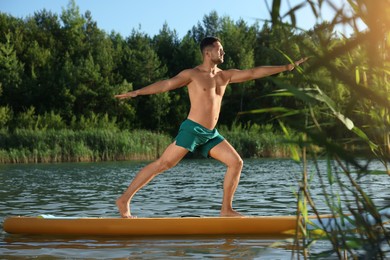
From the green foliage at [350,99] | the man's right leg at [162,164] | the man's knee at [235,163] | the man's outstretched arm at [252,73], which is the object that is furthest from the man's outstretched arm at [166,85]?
the green foliage at [350,99]

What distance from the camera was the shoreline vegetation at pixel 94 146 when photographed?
2991 cm

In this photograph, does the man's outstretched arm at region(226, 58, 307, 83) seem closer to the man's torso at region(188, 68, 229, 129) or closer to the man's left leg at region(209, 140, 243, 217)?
the man's torso at region(188, 68, 229, 129)

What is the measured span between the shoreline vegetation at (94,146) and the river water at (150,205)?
7.76m

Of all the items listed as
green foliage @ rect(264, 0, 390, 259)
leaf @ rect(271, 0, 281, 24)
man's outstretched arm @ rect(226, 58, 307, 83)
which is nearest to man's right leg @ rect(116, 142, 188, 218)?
man's outstretched arm @ rect(226, 58, 307, 83)

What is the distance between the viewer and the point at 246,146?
33.2 m

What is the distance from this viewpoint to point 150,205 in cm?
1155

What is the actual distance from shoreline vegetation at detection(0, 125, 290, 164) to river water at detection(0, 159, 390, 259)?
7756 mm

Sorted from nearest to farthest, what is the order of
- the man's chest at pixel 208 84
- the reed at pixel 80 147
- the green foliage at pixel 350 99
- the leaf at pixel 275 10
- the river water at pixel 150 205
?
the green foliage at pixel 350 99, the leaf at pixel 275 10, the river water at pixel 150 205, the man's chest at pixel 208 84, the reed at pixel 80 147

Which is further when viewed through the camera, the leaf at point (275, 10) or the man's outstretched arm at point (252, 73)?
the man's outstretched arm at point (252, 73)

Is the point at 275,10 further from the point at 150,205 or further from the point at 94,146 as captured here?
the point at 94,146

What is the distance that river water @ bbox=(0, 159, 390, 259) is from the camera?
6.39m

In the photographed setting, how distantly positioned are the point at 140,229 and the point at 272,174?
43.4 ft

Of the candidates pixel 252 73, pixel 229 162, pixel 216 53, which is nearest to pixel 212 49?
pixel 216 53

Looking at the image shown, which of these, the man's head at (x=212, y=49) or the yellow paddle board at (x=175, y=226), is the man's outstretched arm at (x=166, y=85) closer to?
the man's head at (x=212, y=49)
